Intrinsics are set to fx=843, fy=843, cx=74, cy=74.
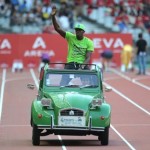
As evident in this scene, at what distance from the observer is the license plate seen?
51.1 ft

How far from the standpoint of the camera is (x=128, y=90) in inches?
1206

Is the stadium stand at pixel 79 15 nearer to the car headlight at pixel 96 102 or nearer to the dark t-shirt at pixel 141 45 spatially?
the dark t-shirt at pixel 141 45

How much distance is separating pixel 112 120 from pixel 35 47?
2096cm

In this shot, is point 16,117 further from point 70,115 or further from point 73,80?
point 70,115

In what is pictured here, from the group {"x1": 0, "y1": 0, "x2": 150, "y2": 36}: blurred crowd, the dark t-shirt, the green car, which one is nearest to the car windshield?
the green car

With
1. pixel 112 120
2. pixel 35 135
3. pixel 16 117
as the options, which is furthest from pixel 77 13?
pixel 35 135

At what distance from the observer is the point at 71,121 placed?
15.6 m

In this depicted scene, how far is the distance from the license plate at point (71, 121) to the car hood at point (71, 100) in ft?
0.68

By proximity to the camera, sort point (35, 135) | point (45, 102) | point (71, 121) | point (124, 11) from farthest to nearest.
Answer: point (124, 11)
point (35, 135)
point (45, 102)
point (71, 121)

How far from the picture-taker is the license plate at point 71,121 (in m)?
15.6

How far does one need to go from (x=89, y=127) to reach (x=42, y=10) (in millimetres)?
29155

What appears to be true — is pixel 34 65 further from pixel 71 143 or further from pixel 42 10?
pixel 71 143

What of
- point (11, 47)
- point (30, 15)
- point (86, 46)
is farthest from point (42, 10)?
point (86, 46)

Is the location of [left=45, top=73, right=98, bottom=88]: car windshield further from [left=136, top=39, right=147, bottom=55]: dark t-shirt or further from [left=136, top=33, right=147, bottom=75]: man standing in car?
[left=136, top=39, right=147, bottom=55]: dark t-shirt
